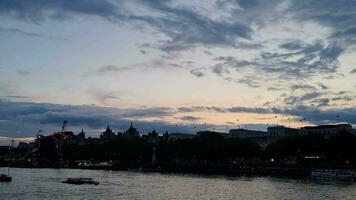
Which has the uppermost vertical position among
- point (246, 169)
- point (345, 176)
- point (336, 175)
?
point (246, 169)

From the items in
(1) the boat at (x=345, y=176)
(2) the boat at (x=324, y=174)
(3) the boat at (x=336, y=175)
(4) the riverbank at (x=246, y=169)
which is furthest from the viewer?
(4) the riverbank at (x=246, y=169)

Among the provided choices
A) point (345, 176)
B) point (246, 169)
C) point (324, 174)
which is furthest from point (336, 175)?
point (246, 169)

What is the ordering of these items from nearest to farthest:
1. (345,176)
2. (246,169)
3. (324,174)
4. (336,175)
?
(345,176) < (336,175) < (324,174) < (246,169)

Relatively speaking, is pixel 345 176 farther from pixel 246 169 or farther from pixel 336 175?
pixel 246 169

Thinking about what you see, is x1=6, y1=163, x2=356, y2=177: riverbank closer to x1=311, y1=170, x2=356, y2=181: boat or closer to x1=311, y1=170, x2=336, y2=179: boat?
x1=311, y1=170, x2=336, y2=179: boat

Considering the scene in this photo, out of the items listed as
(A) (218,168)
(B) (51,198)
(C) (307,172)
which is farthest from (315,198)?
(A) (218,168)

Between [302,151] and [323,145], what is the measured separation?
38.0 ft

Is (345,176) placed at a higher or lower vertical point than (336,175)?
lower

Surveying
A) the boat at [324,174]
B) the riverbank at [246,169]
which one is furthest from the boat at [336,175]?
the riverbank at [246,169]

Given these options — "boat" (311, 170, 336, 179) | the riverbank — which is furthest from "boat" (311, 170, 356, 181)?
the riverbank

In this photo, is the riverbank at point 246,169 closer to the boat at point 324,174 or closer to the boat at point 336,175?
the boat at point 324,174

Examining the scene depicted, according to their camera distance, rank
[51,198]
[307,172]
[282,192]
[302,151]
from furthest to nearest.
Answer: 1. [302,151]
2. [307,172]
3. [282,192]
4. [51,198]

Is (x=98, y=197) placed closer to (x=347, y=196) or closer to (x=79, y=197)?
(x=79, y=197)

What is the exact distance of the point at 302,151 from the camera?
17888 cm
